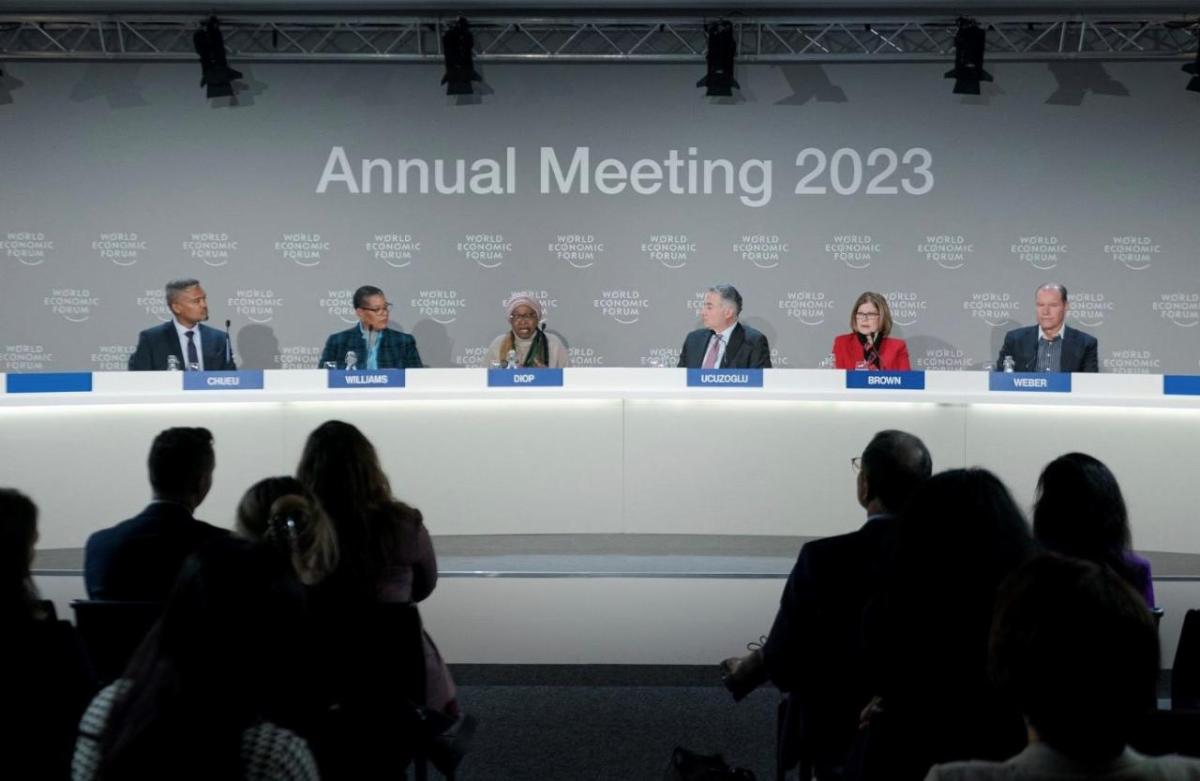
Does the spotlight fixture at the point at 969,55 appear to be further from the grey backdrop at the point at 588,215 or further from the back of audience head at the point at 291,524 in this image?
the back of audience head at the point at 291,524

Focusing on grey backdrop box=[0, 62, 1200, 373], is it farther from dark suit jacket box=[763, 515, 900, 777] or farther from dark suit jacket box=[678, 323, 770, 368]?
dark suit jacket box=[763, 515, 900, 777]

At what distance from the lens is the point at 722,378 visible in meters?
5.52

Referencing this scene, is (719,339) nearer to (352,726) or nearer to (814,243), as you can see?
(814,243)

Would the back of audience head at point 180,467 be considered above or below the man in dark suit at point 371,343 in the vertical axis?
below

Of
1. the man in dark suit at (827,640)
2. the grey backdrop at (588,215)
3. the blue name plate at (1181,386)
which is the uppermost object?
the grey backdrop at (588,215)

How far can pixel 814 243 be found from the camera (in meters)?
7.52

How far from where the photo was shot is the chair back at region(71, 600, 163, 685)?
2186 millimetres

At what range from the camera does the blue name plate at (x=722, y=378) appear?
5.51 metres

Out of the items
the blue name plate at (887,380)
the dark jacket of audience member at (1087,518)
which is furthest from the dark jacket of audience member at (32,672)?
the blue name plate at (887,380)

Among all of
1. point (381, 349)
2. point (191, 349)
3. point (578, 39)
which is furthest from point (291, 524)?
point (578, 39)

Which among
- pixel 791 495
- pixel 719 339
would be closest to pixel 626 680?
pixel 791 495

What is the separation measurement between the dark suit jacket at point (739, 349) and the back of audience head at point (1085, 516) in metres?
3.91

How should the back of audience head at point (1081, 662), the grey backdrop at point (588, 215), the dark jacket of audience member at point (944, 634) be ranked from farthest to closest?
the grey backdrop at point (588, 215) < the dark jacket of audience member at point (944, 634) < the back of audience head at point (1081, 662)

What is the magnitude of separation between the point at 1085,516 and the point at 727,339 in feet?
13.8
